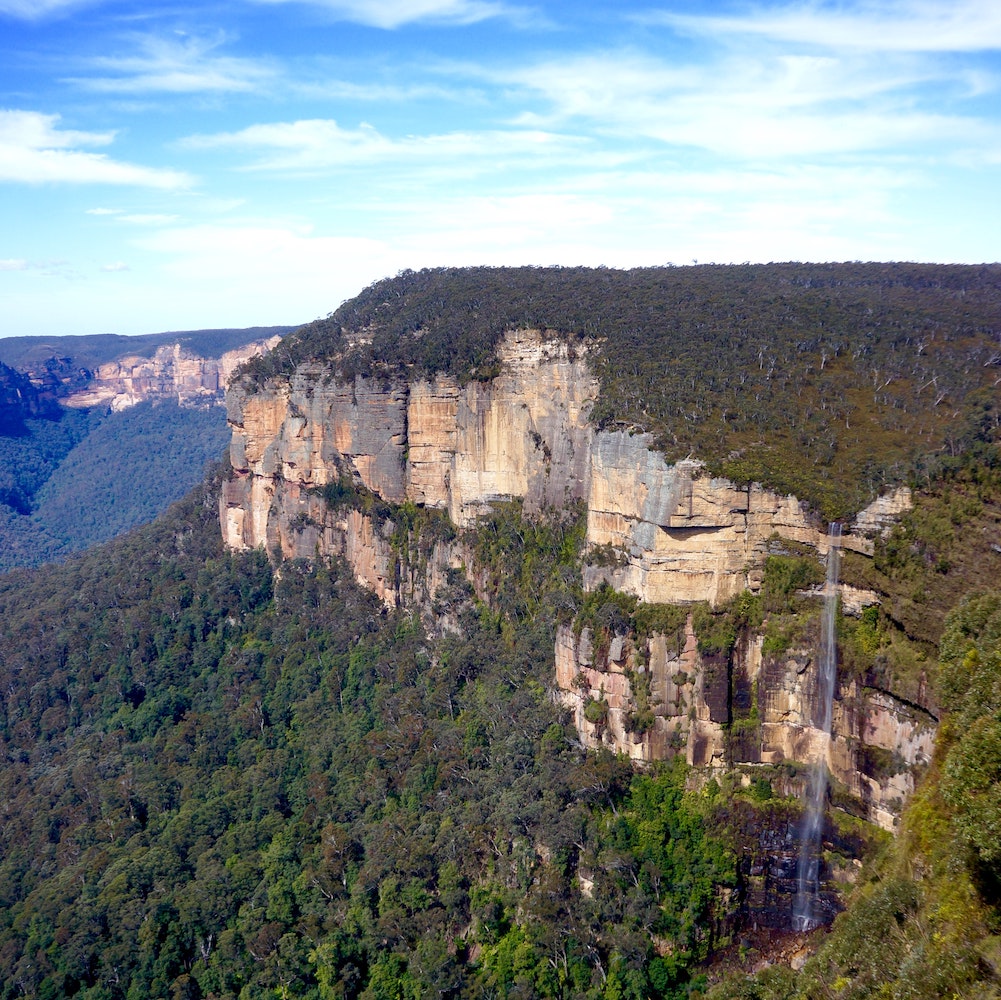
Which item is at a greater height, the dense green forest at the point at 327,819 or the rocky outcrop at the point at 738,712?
the rocky outcrop at the point at 738,712

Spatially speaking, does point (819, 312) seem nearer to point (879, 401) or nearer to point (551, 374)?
point (879, 401)

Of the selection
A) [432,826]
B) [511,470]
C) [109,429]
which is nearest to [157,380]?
[109,429]

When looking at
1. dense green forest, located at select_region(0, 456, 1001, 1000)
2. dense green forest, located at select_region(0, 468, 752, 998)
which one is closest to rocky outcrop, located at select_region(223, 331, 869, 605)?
dense green forest, located at select_region(0, 456, 1001, 1000)

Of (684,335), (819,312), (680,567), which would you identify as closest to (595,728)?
(680,567)

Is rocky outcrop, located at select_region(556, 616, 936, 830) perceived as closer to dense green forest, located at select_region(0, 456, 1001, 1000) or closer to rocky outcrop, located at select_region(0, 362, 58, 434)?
dense green forest, located at select_region(0, 456, 1001, 1000)

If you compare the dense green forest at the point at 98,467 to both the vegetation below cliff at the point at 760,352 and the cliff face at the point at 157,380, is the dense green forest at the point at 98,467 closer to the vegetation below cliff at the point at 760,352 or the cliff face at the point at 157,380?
the cliff face at the point at 157,380

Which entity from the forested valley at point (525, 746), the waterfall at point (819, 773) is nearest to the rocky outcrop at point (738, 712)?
the waterfall at point (819, 773)
